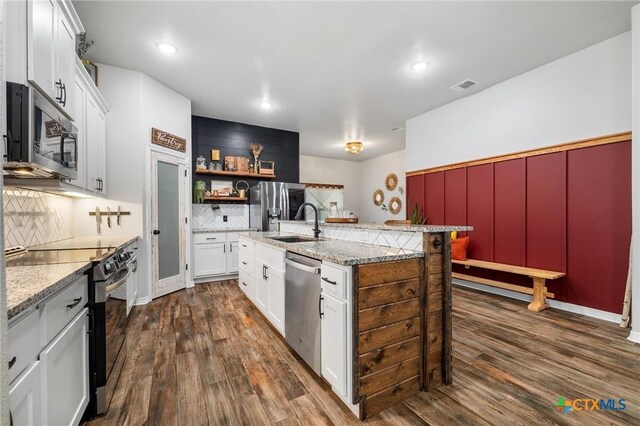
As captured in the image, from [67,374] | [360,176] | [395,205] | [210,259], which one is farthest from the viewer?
[360,176]

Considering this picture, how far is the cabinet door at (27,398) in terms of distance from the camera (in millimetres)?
844

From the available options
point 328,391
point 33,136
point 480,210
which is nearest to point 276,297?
point 328,391

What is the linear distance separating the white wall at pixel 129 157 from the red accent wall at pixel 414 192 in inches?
169

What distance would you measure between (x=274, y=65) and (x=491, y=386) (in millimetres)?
3732

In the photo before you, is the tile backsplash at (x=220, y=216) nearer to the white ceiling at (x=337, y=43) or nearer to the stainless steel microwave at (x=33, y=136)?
the white ceiling at (x=337, y=43)

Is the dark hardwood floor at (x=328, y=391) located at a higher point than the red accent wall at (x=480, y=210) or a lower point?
lower

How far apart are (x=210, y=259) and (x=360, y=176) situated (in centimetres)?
620

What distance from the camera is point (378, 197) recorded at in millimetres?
8523

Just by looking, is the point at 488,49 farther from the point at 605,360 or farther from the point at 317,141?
the point at 317,141

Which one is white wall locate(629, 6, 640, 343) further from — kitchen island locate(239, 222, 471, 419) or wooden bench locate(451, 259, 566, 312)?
kitchen island locate(239, 222, 471, 419)

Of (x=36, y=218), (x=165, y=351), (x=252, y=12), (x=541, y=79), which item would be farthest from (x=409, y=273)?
(x=541, y=79)

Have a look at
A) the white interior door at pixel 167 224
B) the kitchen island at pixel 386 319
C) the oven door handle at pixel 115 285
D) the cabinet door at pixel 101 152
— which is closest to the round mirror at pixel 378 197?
the white interior door at pixel 167 224

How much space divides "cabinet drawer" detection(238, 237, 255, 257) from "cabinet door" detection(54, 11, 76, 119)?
6.39 feet

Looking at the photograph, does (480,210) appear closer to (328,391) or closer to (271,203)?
(271,203)
